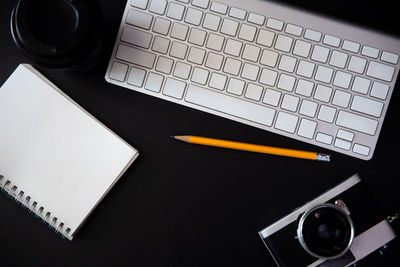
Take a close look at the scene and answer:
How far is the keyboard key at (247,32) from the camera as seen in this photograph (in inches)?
28.1

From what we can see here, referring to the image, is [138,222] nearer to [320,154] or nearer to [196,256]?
[196,256]

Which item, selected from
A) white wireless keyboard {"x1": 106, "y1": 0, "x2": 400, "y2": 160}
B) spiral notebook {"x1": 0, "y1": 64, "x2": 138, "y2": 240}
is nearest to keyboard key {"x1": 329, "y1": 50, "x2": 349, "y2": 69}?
white wireless keyboard {"x1": 106, "y1": 0, "x2": 400, "y2": 160}

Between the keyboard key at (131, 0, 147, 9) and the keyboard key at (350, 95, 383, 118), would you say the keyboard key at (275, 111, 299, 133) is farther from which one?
the keyboard key at (131, 0, 147, 9)

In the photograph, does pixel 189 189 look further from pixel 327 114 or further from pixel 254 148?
pixel 327 114

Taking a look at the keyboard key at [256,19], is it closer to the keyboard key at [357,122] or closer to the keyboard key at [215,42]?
the keyboard key at [215,42]

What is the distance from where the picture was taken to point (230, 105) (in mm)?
716

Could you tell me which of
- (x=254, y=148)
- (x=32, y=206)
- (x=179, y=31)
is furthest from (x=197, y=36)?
(x=32, y=206)

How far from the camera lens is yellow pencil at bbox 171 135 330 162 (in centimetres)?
72

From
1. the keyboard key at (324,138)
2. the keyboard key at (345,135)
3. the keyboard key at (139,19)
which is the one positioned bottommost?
the keyboard key at (324,138)

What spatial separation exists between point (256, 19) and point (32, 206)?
1.83 ft

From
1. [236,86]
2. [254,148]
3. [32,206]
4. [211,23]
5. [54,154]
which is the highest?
[211,23]

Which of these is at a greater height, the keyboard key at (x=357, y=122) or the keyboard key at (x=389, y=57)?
the keyboard key at (x=389, y=57)

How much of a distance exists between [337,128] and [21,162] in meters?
0.61

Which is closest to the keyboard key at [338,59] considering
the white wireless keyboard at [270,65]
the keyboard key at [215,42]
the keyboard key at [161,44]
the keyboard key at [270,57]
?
the white wireless keyboard at [270,65]
